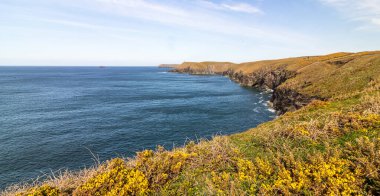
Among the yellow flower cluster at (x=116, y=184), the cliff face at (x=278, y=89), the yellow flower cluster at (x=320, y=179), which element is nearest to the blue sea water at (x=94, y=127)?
the cliff face at (x=278, y=89)

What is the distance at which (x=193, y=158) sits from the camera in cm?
1128

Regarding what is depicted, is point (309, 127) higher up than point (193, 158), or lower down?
higher up

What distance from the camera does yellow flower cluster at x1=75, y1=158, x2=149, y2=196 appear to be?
867 cm

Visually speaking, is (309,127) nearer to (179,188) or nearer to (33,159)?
(179,188)

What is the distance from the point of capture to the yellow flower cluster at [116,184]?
8672 mm

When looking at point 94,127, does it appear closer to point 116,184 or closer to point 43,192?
point 43,192

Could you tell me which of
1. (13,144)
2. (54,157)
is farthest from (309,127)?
(13,144)

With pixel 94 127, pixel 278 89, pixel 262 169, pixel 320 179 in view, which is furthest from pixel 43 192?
pixel 278 89

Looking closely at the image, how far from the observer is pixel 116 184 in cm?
895

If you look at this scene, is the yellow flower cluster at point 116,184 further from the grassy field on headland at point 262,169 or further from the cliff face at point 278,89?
the cliff face at point 278,89

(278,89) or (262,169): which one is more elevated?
(262,169)

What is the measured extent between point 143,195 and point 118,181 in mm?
1491

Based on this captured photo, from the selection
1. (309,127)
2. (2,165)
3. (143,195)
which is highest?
(309,127)

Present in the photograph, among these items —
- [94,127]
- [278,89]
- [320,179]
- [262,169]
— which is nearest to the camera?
[320,179]
